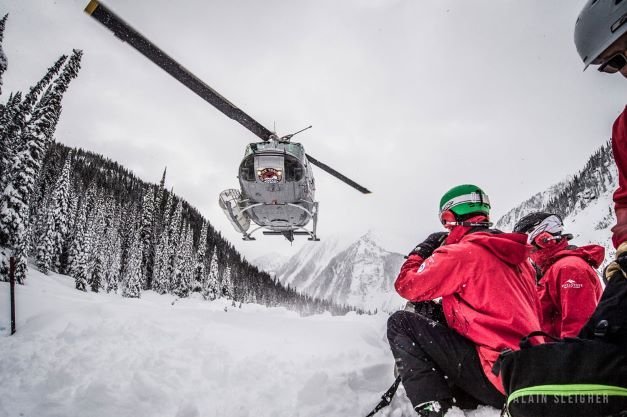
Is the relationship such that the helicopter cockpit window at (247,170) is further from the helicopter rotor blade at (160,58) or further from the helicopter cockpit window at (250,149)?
the helicopter rotor blade at (160,58)

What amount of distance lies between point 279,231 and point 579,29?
10.5 metres

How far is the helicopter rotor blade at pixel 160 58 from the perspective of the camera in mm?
5940

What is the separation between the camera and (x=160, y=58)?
22.0ft

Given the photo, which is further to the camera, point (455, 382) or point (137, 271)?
point (137, 271)

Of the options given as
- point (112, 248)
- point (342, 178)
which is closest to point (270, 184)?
point (342, 178)

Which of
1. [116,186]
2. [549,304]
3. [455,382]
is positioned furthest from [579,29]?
[116,186]

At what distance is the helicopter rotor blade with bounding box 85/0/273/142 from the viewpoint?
594 cm

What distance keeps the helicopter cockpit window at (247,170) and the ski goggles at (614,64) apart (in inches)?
346

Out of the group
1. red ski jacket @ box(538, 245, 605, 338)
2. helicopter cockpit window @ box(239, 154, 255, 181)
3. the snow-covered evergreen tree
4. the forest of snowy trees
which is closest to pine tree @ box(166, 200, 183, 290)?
the forest of snowy trees

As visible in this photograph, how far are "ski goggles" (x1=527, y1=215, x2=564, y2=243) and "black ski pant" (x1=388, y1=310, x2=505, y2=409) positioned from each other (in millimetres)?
2456

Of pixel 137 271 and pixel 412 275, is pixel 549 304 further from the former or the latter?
pixel 137 271

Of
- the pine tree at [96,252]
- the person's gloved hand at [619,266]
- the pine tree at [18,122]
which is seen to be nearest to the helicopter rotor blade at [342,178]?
the person's gloved hand at [619,266]

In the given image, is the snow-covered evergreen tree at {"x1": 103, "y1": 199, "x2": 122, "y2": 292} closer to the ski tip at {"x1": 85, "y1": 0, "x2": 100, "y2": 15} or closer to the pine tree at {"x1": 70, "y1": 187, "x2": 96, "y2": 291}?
the pine tree at {"x1": 70, "y1": 187, "x2": 96, "y2": 291}

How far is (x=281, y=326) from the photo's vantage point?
5.72 m
